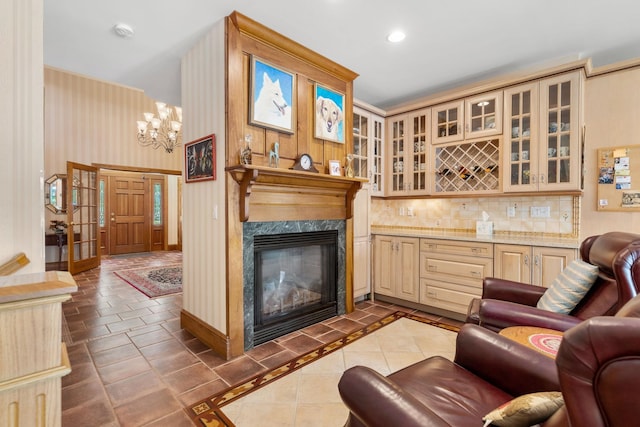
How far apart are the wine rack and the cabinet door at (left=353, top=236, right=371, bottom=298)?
121 centimetres

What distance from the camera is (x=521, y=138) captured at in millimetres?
3426

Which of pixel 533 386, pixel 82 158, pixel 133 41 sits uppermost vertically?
pixel 133 41

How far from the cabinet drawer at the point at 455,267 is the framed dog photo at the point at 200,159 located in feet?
8.47

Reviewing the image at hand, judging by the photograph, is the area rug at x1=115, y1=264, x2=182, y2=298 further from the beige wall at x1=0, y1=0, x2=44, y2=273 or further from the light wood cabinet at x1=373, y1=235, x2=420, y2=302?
the beige wall at x1=0, y1=0, x2=44, y2=273

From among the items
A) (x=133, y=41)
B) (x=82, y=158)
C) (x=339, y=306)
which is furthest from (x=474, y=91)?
(x=82, y=158)

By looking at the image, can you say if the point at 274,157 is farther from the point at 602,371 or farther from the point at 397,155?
the point at 602,371

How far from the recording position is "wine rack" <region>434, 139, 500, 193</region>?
3680 mm

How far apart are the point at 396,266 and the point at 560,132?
2294 mm

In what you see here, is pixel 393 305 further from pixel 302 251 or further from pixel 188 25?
pixel 188 25

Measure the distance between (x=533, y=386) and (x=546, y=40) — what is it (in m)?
3.18

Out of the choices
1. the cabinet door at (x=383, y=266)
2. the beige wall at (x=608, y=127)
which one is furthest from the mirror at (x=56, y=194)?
the beige wall at (x=608, y=127)

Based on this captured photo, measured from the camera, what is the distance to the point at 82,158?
6434mm

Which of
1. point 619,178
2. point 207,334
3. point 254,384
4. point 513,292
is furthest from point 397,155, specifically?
point 254,384

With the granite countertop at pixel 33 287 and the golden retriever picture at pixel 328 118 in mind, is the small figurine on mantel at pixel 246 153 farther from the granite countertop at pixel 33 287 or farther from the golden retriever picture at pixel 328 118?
the granite countertop at pixel 33 287
